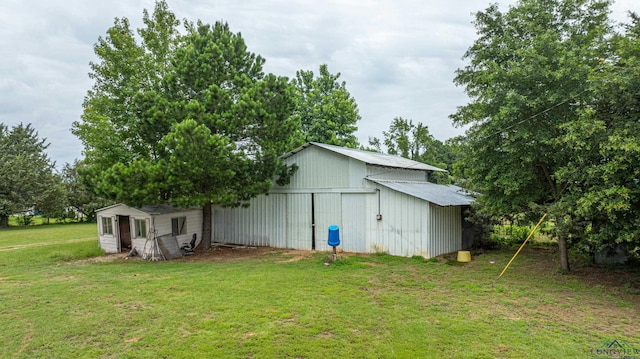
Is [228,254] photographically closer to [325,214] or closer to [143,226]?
[143,226]

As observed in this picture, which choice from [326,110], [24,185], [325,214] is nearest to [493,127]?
[325,214]

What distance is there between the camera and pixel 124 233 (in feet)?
46.1

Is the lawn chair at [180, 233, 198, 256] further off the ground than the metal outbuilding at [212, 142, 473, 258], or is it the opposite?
the metal outbuilding at [212, 142, 473, 258]

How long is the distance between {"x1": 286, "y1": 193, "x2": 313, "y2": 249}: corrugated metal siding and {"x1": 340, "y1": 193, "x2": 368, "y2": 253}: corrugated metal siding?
148cm

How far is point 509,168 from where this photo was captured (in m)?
9.32

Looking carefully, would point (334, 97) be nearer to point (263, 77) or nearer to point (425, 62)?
point (425, 62)

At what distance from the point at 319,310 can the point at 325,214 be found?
7087 millimetres

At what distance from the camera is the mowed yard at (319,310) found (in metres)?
4.75

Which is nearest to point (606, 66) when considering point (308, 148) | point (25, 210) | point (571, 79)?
point (571, 79)

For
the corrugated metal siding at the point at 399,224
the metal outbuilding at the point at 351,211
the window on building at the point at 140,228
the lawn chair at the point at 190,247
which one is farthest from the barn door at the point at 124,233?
the corrugated metal siding at the point at 399,224

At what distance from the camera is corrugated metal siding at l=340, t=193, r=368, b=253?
40.8 feet

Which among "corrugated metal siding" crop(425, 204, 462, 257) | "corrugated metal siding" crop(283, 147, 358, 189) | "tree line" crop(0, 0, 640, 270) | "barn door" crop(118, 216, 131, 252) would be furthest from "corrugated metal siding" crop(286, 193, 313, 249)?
"barn door" crop(118, 216, 131, 252)

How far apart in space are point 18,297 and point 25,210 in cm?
2736

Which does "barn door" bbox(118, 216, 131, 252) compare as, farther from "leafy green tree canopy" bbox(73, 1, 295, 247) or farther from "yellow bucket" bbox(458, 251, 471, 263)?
"yellow bucket" bbox(458, 251, 471, 263)
